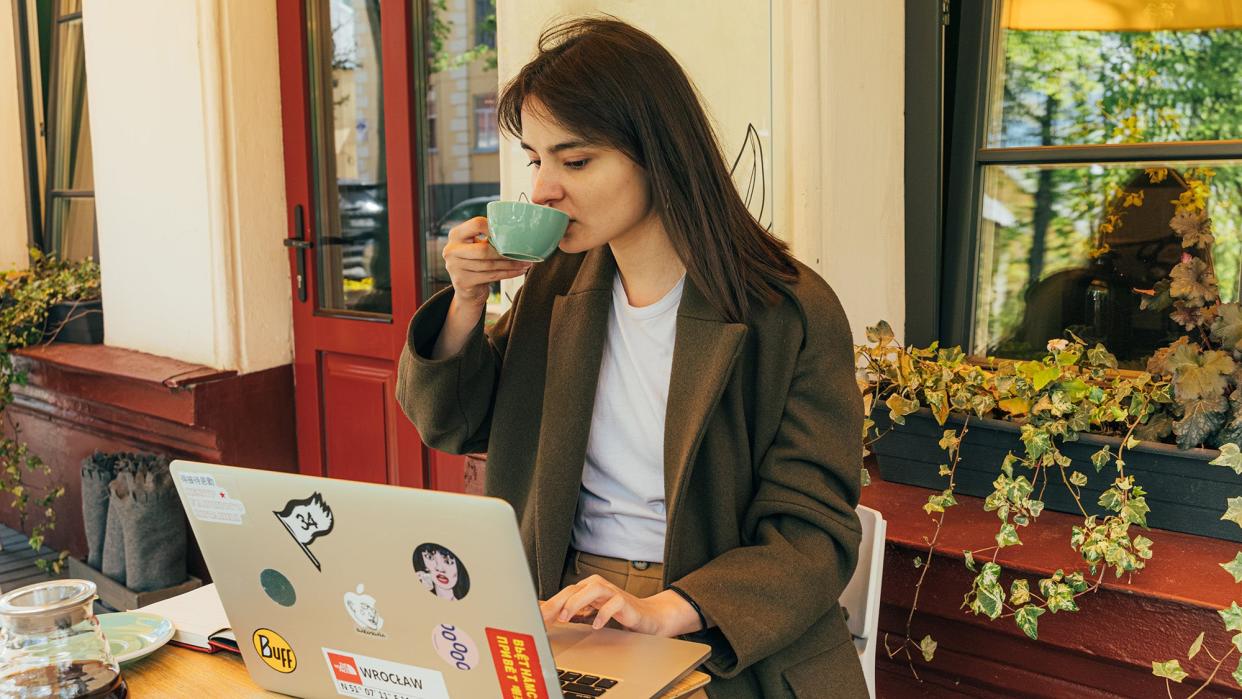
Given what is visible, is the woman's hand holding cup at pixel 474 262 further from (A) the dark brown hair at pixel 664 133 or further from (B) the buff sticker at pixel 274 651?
(B) the buff sticker at pixel 274 651

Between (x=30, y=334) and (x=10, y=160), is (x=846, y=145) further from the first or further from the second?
(x=10, y=160)

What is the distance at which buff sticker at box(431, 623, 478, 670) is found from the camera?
102 cm

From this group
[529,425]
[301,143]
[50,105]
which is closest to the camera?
[529,425]

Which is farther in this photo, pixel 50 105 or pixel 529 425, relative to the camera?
pixel 50 105

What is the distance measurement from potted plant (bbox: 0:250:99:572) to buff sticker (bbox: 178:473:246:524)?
131 inches

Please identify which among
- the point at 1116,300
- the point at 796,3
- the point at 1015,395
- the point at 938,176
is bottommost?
the point at 1015,395

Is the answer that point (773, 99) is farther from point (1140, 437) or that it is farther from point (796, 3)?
point (1140, 437)

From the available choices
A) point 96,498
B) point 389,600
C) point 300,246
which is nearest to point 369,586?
point 389,600

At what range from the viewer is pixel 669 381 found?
154 centimetres

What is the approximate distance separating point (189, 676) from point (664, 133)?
88cm

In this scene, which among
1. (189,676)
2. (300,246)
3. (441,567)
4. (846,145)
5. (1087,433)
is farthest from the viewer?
(300,246)

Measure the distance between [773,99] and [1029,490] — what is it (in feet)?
2.89

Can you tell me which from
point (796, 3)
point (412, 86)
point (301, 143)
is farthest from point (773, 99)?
point (301, 143)

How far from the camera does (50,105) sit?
476 cm
